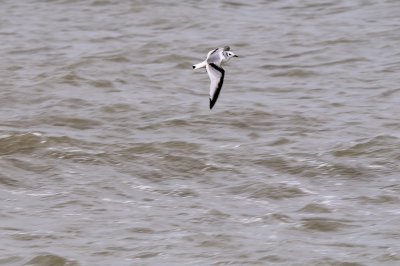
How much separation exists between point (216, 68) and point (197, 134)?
7.75ft

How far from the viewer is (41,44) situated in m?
15.1

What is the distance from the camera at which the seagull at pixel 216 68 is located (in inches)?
354

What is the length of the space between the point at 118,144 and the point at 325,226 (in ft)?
9.53

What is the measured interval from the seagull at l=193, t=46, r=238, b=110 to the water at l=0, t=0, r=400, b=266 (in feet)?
3.18

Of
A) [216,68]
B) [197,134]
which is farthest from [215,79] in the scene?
[197,134]

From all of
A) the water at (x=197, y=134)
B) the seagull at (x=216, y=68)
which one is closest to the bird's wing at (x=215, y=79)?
the seagull at (x=216, y=68)

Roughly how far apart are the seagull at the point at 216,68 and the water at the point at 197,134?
38.2 inches

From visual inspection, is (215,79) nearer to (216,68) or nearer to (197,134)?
(216,68)

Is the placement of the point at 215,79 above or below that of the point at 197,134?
above

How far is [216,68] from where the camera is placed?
914 cm

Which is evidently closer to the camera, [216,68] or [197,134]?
[216,68]

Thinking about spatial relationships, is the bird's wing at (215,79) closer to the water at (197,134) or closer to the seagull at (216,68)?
the seagull at (216,68)

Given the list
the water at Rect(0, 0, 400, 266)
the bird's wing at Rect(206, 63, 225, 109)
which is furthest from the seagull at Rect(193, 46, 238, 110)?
the water at Rect(0, 0, 400, 266)

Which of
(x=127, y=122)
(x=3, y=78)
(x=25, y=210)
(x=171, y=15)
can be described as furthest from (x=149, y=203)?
(x=171, y=15)
